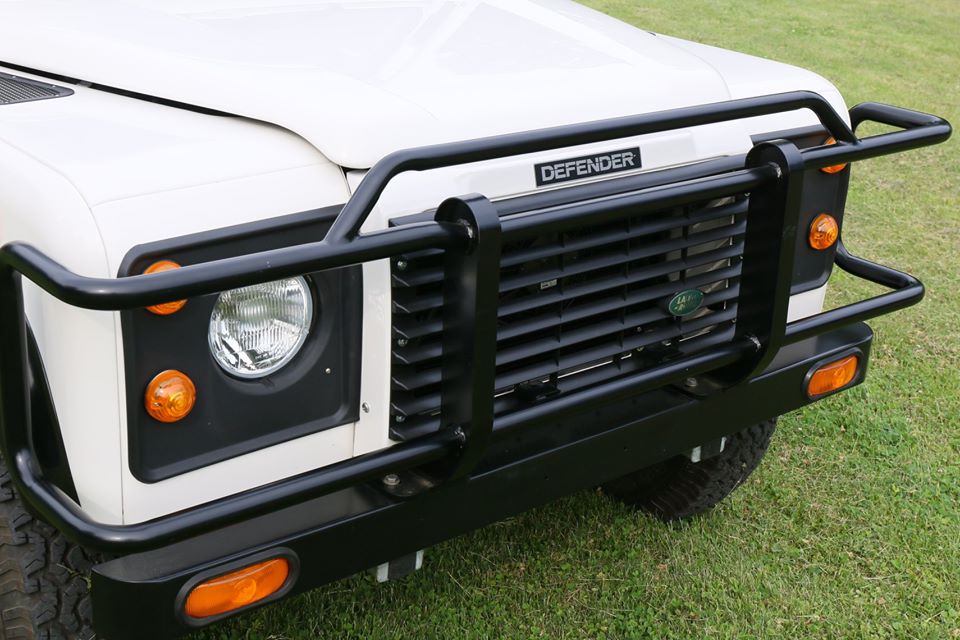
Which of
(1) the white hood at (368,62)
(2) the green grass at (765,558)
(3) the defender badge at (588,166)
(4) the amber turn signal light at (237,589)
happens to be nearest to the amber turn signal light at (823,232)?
(1) the white hood at (368,62)

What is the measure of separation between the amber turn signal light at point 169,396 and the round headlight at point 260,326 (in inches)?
3.0

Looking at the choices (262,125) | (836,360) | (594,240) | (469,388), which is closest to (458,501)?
(469,388)

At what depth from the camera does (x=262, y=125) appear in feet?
6.62

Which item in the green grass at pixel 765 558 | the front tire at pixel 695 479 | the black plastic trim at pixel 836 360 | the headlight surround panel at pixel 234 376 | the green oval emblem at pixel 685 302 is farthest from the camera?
the front tire at pixel 695 479

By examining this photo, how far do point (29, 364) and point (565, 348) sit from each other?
1.02 m

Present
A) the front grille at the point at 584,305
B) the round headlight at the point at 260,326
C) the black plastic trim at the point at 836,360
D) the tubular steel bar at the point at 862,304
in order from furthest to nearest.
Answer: the black plastic trim at the point at 836,360 → the tubular steel bar at the point at 862,304 → the front grille at the point at 584,305 → the round headlight at the point at 260,326

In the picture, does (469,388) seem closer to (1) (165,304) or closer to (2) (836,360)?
(1) (165,304)

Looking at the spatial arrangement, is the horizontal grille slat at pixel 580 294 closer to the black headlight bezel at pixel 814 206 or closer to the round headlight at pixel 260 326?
the round headlight at pixel 260 326

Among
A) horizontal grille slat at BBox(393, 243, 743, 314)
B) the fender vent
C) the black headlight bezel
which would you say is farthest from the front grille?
the fender vent

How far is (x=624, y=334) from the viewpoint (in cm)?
226

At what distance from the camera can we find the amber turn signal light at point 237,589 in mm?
1794

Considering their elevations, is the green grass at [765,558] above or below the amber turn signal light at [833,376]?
below

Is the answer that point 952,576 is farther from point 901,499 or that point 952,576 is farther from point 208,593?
point 208,593

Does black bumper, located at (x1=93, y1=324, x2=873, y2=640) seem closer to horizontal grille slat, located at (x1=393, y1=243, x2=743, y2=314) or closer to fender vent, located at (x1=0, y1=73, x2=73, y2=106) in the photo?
horizontal grille slat, located at (x1=393, y1=243, x2=743, y2=314)
